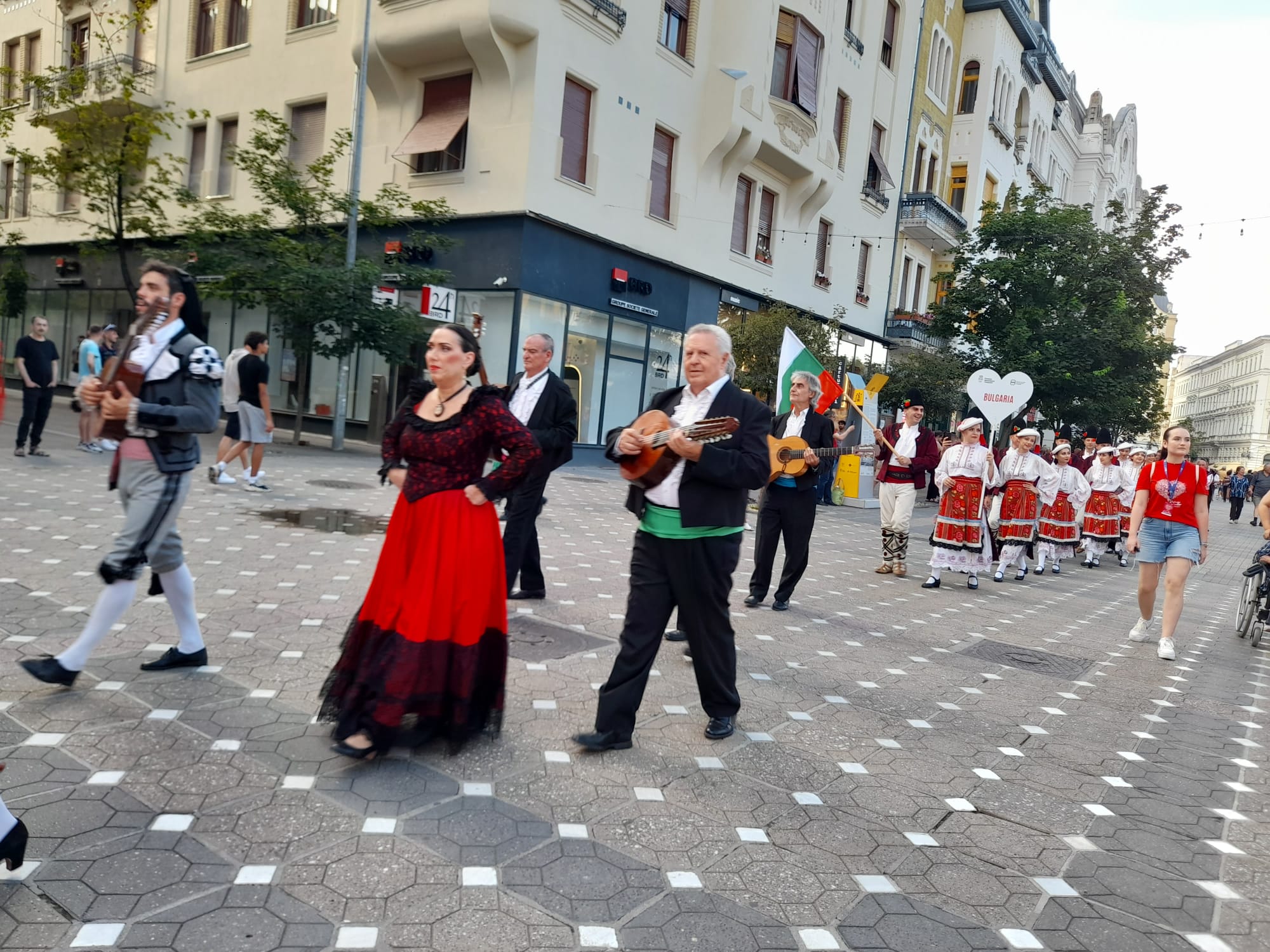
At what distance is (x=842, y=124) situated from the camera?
26969 mm

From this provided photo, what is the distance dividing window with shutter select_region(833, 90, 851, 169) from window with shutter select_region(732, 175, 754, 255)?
14.2 feet

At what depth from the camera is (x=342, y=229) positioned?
19797 millimetres

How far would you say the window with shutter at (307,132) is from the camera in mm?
21078

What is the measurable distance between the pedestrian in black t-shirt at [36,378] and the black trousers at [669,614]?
11.3m

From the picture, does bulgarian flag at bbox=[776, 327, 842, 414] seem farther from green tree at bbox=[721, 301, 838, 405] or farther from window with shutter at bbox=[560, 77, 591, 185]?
window with shutter at bbox=[560, 77, 591, 185]

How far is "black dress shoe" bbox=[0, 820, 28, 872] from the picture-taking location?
8.64 ft

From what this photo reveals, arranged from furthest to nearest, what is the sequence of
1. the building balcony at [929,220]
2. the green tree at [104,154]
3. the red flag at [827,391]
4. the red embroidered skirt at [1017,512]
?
the building balcony at [929,220] → the green tree at [104,154] → the red flag at [827,391] → the red embroidered skirt at [1017,512]

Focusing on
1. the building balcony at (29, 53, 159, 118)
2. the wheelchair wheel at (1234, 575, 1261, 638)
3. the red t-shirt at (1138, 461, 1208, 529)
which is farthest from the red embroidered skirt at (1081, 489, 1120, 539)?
the building balcony at (29, 53, 159, 118)

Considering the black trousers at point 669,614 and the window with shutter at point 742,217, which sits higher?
the window with shutter at point 742,217

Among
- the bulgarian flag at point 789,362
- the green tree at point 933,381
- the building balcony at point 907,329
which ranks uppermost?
the building balcony at point 907,329

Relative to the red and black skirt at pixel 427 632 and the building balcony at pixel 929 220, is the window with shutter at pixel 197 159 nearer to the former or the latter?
the building balcony at pixel 929 220

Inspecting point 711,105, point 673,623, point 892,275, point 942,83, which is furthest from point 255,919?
point 942,83

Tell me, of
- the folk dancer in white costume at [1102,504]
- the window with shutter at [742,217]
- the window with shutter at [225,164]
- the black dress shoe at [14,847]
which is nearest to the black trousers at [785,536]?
the black dress shoe at [14,847]

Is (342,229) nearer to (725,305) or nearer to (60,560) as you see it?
(725,305)
